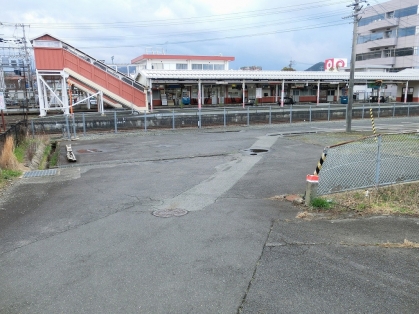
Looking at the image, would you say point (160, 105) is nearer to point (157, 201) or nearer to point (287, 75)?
point (287, 75)

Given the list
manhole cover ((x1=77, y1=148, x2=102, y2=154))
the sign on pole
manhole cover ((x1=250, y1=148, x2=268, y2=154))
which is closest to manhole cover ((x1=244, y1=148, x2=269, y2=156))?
manhole cover ((x1=250, y1=148, x2=268, y2=154))

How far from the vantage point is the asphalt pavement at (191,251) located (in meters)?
3.71

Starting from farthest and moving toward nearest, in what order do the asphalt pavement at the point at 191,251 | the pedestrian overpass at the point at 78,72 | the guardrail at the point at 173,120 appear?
the pedestrian overpass at the point at 78,72 → the guardrail at the point at 173,120 → the asphalt pavement at the point at 191,251

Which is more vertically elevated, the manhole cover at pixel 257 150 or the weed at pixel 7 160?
the weed at pixel 7 160

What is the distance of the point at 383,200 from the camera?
716cm

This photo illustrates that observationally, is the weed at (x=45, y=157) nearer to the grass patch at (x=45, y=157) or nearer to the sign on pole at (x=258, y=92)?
the grass patch at (x=45, y=157)

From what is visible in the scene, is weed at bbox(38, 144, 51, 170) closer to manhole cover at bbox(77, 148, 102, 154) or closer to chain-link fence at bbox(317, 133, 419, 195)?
manhole cover at bbox(77, 148, 102, 154)

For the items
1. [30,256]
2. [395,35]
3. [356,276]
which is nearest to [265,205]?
[356,276]

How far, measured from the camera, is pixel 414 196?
23.9ft

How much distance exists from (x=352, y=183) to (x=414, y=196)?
1393 mm

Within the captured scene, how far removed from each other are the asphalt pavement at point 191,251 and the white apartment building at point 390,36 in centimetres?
7055

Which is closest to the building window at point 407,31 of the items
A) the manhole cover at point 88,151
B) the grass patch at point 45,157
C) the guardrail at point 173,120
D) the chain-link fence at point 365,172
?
the guardrail at point 173,120

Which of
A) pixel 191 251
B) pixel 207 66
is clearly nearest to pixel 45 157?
pixel 191 251

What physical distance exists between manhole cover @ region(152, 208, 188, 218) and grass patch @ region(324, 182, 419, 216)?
3.09m
